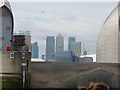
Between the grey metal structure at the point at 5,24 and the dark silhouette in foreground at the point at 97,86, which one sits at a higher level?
the grey metal structure at the point at 5,24

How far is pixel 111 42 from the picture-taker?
40.9 metres

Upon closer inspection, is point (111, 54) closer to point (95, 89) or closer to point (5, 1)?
point (95, 89)

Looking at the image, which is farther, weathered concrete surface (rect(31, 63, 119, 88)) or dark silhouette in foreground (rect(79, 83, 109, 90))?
weathered concrete surface (rect(31, 63, 119, 88))

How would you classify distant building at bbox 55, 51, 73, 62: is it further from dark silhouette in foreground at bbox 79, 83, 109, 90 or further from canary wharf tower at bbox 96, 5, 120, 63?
dark silhouette in foreground at bbox 79, 83, 109, 90

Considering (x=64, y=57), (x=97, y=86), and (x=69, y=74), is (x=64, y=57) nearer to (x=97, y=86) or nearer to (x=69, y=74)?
(x=69, y=74)

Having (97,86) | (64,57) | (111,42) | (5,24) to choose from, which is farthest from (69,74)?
(64,57)

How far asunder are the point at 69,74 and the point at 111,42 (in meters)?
16.0

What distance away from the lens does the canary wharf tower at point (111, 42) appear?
38.6 m

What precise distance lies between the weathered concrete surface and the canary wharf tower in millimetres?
10301

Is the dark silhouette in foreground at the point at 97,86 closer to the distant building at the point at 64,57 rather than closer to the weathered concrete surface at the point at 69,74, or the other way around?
the weathered concrete surface at the point at 69,74

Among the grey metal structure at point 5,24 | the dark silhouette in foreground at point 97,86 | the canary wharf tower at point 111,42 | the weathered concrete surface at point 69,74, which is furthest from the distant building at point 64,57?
the dark silhouette in foreground at point 97,86

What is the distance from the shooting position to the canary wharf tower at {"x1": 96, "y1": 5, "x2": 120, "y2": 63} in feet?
127

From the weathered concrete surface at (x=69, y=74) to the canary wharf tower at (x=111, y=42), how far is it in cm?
1030

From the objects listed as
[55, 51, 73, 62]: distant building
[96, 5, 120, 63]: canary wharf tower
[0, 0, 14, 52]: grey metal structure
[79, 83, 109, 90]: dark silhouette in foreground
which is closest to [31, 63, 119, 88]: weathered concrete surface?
[79, 83, 109, 90]: dark silhouette in foreground
